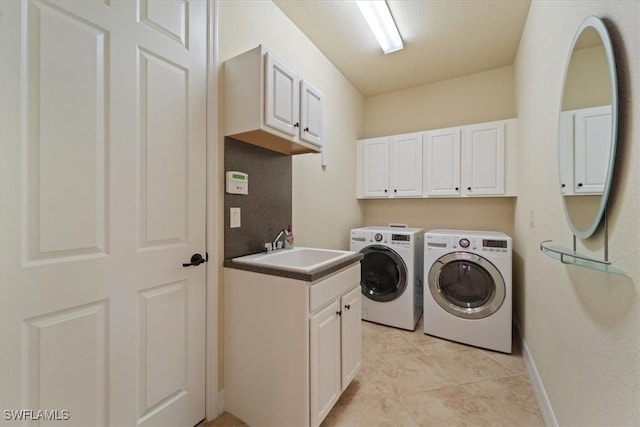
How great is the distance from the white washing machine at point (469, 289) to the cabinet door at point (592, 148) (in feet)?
4.73

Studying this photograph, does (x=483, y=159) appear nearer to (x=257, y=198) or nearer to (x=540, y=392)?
(x=540, y=392)

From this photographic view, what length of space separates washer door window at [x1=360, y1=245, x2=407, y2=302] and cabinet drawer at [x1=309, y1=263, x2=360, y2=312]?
3.57 ft

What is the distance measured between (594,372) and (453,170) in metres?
2.26

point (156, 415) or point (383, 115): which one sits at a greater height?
point (383, 115)

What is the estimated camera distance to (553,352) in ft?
4.72

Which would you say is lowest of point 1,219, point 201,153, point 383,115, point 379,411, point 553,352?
point 379,411

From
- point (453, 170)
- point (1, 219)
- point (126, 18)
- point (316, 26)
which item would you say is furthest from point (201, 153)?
point (453, 170)

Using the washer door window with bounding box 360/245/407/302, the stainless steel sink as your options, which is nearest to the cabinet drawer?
the stainless steel sink

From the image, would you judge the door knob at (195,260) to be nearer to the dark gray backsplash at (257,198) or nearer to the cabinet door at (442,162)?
the dark gray backsplash at (257,198)

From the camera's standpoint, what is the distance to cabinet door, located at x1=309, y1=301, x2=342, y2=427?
4.36ft

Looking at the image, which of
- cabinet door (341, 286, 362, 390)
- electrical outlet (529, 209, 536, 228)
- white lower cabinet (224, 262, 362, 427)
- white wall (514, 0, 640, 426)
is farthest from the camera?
electrical outlet (529, 209, 536, 228)

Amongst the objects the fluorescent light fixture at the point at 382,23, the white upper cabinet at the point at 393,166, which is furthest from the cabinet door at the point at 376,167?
the fluorescent light fixture at the point at 382,23

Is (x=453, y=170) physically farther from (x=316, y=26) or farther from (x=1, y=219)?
(x=1, y=219)

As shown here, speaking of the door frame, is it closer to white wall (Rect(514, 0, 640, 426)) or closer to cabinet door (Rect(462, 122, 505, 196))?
white wall (Rect(514, 0, 640, 426))
